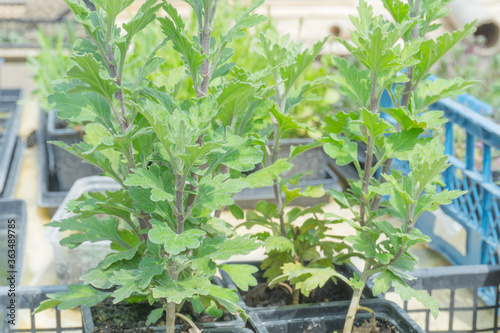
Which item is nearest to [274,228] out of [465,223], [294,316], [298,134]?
[294,316]

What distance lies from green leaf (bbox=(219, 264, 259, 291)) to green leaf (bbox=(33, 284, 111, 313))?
0.20 metres

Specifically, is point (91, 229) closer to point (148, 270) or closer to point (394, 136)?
point (148, 270)

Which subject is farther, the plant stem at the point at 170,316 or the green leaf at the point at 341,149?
the green leaf at the point at 341,149

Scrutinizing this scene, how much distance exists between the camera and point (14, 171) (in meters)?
2.43

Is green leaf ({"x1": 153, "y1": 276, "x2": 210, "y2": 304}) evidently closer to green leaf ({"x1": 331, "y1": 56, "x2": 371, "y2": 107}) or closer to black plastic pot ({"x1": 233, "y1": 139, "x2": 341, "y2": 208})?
green leaf ({"x1": 331, "y1": 56, "x2": 371, "y2": 107})

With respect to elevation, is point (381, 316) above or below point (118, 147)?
below

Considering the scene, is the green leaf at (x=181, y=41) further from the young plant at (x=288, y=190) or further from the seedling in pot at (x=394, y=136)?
the seedling in pot at (x=394, y=136)

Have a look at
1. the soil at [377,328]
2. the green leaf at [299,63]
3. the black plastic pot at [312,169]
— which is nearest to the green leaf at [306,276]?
the soil at [377,328]

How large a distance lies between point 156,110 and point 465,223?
1.10m

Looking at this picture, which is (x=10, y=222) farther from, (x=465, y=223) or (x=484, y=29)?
(x=484, y=29)


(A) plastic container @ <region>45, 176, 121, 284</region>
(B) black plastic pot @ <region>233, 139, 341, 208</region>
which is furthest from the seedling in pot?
(B) black plastic pot @ <region>233, 139, 341, 208</region>

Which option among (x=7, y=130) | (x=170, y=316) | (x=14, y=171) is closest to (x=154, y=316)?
(x=170, y=316)

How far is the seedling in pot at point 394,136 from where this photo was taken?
1.00 meters

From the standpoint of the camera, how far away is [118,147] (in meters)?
0.96
